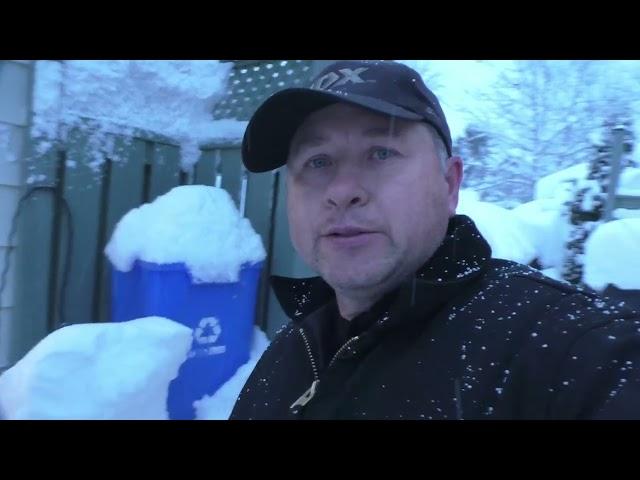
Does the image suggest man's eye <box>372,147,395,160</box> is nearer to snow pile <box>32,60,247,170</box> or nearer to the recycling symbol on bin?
the recycling symbol on bin

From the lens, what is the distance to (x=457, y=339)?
3.66 feet

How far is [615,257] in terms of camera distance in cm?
338

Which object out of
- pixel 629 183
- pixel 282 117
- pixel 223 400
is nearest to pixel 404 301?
pixel 282 117

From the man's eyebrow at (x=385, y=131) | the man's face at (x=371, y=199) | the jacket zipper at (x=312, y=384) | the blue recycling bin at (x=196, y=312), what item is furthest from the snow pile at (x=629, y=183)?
the jacket zipper at (x=312, y=384)

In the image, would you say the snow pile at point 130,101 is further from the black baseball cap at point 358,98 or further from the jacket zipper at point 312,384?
the jacket zipper at point 312,384

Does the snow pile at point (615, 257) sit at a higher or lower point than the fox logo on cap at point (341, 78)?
lower

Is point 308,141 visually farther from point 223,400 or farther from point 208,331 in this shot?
point 223,400

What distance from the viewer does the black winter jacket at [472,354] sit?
0.96m

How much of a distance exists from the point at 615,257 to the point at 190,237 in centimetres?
253

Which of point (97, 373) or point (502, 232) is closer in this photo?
point (97, 373)

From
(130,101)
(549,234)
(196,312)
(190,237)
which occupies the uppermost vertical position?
(130,101)

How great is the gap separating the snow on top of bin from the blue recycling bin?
0.18 ft

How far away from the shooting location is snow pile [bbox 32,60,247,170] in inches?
118

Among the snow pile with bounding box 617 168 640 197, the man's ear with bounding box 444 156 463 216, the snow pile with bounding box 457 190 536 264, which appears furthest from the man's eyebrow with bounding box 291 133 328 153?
the snow pile with bounding box 617 168 640 197
